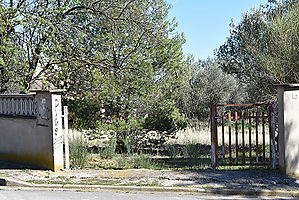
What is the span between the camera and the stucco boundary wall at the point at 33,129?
8.93 metres

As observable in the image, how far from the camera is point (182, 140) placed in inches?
621

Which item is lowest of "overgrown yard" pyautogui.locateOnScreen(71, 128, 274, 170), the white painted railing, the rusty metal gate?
"overgrown yard" pyautogui.locateOnScreen(71, 128, 274, 170)

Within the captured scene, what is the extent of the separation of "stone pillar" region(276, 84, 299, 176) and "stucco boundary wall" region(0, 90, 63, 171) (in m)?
4.96

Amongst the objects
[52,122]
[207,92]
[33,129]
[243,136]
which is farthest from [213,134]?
[207,92]

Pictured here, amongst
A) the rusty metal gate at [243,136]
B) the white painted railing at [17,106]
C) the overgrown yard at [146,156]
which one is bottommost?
the overgrown yard at [146,156]

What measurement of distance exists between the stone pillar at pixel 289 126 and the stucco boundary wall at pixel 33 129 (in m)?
4.96

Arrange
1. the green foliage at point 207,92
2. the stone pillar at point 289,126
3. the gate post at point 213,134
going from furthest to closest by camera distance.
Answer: the green foliage at point 207,92
the gate post at point 213,134
the stone pillar at point 289,126

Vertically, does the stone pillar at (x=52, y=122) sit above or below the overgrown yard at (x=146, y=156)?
above

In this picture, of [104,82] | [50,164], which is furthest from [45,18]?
[50,164]

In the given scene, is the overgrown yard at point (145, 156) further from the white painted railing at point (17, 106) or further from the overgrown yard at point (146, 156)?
the white painted railing at point (17, 106)

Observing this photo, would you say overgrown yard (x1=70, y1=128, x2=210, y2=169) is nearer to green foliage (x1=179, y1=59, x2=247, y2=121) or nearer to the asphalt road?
the asphalt road

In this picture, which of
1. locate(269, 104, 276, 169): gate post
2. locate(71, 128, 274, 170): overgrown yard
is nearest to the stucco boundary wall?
locate(71, 128, 274, 170): overgrown yard

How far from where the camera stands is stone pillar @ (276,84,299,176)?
24.6 ft

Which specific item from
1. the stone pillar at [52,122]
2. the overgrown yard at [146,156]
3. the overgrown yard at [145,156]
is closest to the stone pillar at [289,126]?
the overgrown yard at [146,156]
